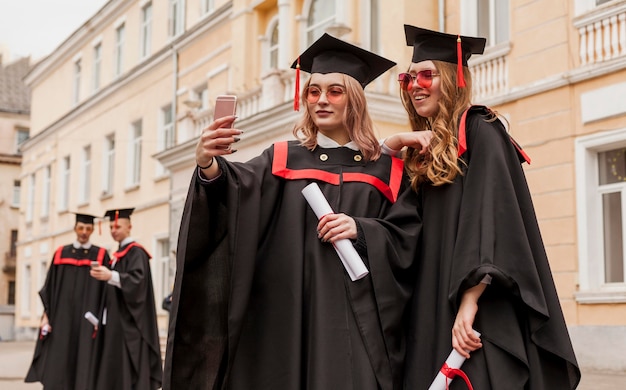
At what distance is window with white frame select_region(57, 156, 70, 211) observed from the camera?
34.6 metres

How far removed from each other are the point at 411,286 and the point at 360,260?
0.32m

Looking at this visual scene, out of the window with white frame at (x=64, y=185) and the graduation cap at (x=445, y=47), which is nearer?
the graduation cap at (x=445, y=47)

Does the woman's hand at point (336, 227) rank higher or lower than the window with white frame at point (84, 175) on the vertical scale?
lower

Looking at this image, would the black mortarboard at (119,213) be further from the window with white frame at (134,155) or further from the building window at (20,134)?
the building window at (20,134)

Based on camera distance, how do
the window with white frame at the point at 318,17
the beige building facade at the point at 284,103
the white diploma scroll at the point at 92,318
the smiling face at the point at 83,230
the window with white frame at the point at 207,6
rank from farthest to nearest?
the window with white frame at the point at 207,6 → the window with white frame at the point at 318,17 → the beige building facade at the point at 284,103 → the smiling face at the point at 83,230 → the white diploma scroll at the point at 92,318

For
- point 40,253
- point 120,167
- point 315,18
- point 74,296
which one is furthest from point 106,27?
point 74,296

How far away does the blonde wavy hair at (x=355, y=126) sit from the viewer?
13.6ft

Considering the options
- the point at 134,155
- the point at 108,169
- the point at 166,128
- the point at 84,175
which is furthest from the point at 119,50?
the point at 166,128

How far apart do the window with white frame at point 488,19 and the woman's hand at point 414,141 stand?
35.4 feet

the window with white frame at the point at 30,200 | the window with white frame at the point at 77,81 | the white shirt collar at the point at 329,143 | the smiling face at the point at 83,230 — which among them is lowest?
the smiling face at the point at 83,230

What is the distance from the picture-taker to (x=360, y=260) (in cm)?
379

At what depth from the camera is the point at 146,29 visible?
2881 centimetres

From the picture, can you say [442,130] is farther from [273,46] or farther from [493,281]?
[273,46]

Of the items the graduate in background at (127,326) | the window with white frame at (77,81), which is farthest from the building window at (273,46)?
the window with white frame at (77,81)
